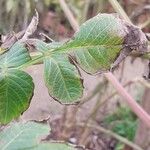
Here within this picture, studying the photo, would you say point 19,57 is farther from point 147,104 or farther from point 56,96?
point 147,104

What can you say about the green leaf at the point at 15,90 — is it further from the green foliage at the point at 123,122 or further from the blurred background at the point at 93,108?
the green foliage at the point at 123,122

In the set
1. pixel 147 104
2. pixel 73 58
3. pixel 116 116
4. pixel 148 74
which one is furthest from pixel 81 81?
pixel 116 116

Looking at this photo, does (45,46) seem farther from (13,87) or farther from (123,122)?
(123,122)

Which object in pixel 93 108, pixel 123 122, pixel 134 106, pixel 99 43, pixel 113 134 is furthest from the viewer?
pixel 123 122

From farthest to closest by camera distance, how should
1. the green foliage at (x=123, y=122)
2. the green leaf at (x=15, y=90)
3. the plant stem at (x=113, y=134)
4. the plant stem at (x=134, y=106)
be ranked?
the green foliage at (x=123, y=122) → the plant stem at (x=113, y=134) → the plant stem at (x=134, y=106) → the green leaf at (x=15, y=90)

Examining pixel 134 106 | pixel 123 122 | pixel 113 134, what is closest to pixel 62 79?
pixel 134 106

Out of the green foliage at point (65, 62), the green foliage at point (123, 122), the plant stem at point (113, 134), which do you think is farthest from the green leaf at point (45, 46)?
the green foliage at point (123, 122)

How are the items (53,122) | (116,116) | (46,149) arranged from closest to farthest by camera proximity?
1. (46,149)
2. (53,122)
3. (116,116)
